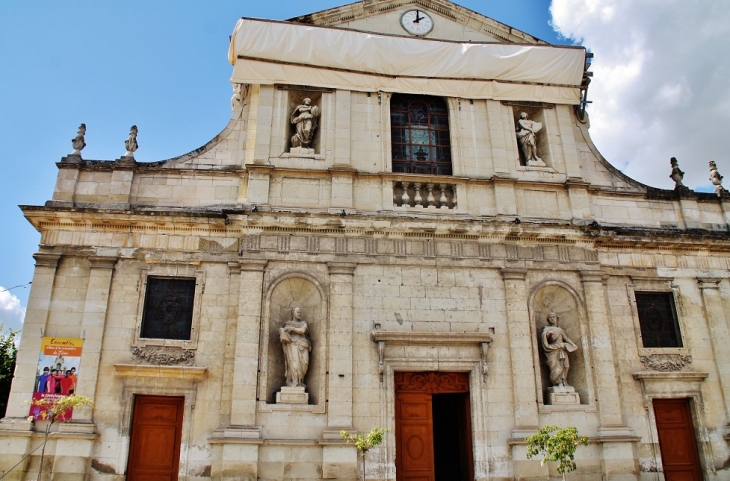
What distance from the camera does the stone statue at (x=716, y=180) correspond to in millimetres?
14914

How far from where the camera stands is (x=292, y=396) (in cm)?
1149

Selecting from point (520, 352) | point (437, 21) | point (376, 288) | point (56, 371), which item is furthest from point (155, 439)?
point (437, 21)

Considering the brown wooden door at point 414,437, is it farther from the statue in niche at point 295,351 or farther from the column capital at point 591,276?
the column capital at point 591,276

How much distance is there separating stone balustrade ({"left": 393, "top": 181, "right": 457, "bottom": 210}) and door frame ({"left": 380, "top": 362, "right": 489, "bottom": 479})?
3.60 m

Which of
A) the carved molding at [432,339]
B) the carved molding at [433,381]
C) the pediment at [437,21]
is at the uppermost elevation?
the pediment at [437,21]

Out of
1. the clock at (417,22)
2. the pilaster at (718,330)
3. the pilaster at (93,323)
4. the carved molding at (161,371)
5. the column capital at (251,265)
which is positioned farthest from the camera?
the clock at (417,22)

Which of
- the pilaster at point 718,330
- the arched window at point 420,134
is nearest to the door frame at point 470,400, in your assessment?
the arched window at point 420,134

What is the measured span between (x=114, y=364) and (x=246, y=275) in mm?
3155

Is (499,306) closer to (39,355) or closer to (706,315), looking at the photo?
(706,315)

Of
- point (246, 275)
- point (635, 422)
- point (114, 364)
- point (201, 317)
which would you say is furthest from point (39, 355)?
point (635, 422)

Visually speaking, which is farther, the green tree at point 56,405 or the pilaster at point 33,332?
the pilaster at point 33,332

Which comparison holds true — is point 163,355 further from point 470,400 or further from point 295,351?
point 470,400

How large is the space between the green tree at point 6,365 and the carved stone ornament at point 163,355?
355 inches

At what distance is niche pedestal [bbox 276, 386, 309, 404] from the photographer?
1145 centimetres
